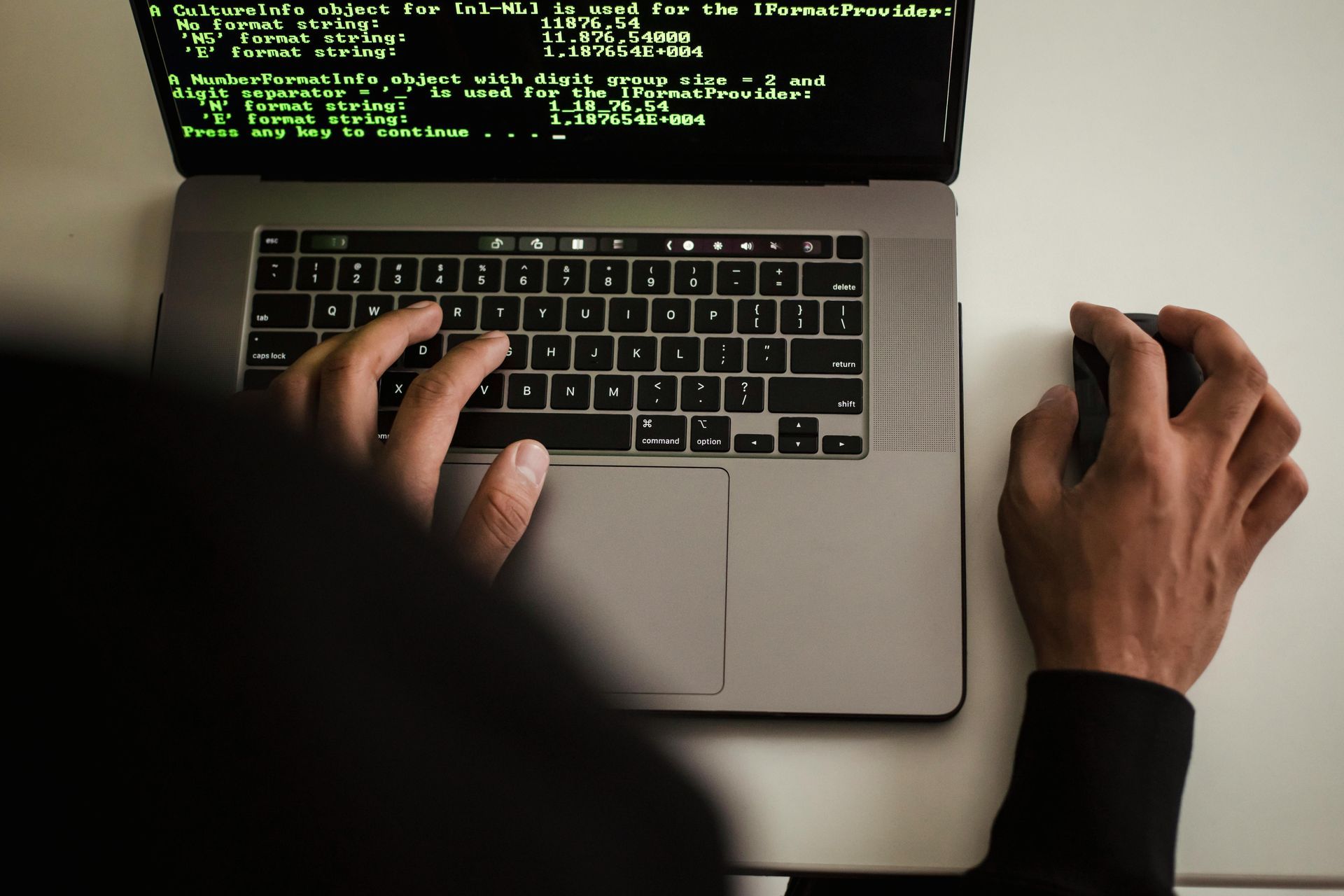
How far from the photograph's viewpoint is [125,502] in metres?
0.22

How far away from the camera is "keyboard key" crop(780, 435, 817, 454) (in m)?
0.63

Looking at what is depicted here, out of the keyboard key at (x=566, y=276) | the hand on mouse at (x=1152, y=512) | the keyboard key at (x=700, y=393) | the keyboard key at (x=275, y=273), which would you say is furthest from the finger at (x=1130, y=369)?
the keyboard key at (x=275, y=273)

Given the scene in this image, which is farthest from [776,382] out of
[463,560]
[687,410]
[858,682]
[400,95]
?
[463,560]

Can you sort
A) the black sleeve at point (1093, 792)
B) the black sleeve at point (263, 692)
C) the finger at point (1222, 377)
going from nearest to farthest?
1. the black sleeve at point (263, 692)
2. the black sleeve at point (1093, 792)
3. the finger at point (1222, 377)

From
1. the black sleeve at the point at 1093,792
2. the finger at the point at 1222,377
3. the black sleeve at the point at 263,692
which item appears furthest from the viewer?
the finger at the point at 1222,377

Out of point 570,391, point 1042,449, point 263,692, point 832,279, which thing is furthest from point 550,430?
point 263,692

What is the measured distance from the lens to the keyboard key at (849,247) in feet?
2.23

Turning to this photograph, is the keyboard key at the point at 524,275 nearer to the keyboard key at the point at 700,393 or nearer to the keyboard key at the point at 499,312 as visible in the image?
the keyboard key at the point at 499,312

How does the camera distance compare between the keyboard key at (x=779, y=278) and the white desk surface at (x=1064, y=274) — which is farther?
the keyboard key at (x=779, y=278)

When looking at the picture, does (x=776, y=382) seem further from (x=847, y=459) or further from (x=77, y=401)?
(x=77, y=401)

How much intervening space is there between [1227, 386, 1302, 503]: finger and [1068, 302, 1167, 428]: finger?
0.20 feet

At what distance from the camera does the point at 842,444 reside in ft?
2.08

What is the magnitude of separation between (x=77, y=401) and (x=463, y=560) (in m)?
0.10

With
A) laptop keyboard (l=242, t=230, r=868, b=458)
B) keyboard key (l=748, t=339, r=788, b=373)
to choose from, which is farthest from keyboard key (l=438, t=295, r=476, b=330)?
keyboard key (l=748, t=339, r=788, b=373)
